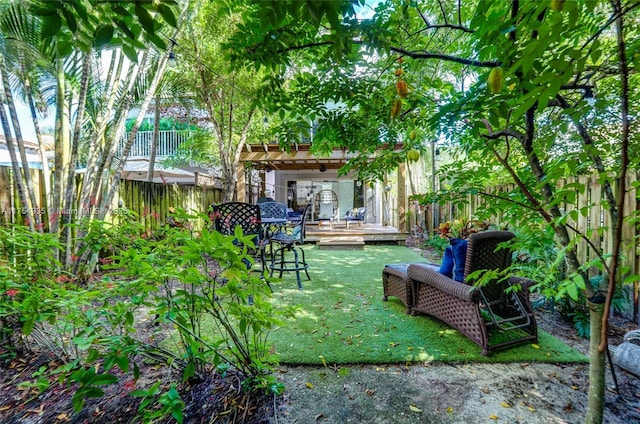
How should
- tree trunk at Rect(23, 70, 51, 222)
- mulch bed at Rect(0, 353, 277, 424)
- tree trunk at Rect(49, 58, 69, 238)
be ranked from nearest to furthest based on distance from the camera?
mulch bed at Rect(0, 353, 277, 424) < tree trunk at Rect(49, 58, 69, 238) < tree trunk at Rect(23, 70, 51, 222)

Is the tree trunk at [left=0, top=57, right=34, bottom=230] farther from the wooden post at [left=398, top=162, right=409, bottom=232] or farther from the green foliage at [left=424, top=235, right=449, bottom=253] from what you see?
the wooden post at [left=398, top=162, right=409, bottom=232]

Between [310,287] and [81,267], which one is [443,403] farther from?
[81,267]

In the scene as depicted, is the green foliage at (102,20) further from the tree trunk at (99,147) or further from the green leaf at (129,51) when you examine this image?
the tree trunk at (99,147)

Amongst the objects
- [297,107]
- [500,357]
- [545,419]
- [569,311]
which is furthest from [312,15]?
[569,311]

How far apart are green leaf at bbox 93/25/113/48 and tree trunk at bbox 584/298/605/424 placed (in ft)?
6.63

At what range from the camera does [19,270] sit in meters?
1.80

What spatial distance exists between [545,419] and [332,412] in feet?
3.73

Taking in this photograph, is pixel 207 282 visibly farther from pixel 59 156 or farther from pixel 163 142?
pixel 163 142

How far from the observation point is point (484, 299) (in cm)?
220

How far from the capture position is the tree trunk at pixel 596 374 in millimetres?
1168

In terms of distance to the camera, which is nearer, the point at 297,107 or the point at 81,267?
the point at 297,107

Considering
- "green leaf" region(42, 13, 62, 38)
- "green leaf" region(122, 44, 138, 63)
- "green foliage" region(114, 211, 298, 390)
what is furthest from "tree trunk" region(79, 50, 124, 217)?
"green leaf" region(42, 13, 62, 38)

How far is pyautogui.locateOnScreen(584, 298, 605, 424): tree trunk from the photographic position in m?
1.17

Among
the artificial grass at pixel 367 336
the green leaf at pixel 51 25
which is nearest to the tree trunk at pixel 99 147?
the artificial grass at pixel 367 336
